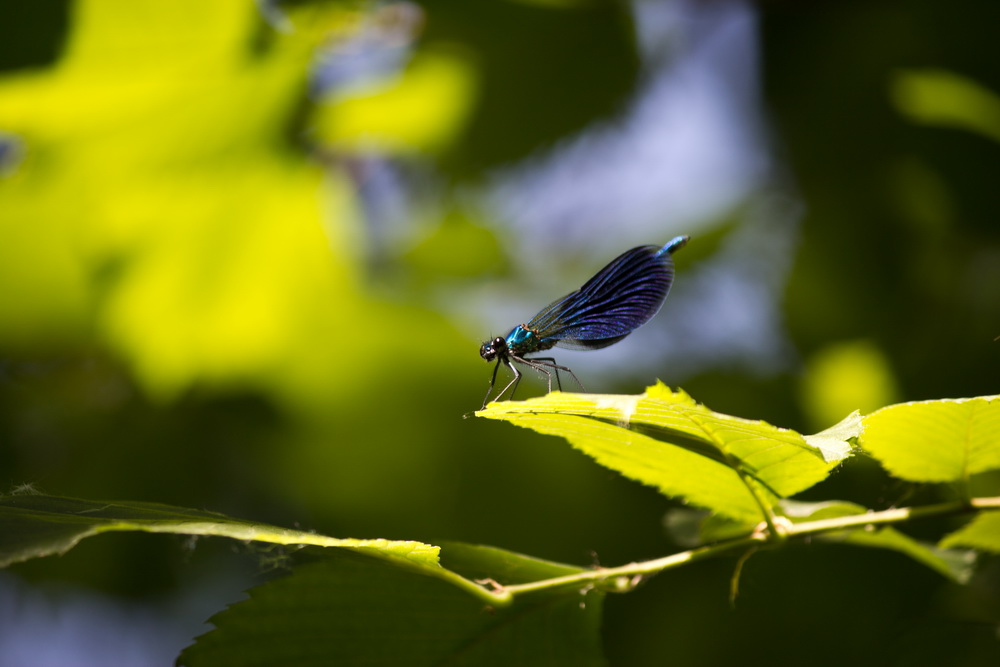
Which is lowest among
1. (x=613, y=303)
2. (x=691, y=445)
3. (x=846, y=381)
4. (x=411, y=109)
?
(x=846, y=381)

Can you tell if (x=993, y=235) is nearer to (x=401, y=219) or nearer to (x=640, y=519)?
(x=640, y=519)

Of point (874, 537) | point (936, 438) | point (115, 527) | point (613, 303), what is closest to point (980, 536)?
point (874, 537)

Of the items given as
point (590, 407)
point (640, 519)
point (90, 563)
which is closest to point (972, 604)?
point (640, 519)

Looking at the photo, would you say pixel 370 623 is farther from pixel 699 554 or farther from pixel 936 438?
pixel 936 438

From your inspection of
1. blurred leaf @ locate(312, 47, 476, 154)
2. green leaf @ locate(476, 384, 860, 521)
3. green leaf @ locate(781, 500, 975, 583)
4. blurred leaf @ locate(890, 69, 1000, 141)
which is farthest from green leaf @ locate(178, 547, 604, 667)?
blurred leaf @ locate(890, 69, 1000, 141)

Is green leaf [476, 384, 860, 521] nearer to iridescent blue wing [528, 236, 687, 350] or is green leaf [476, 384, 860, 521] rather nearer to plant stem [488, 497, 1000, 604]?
plant stem [488, 497, 1000, 604]
